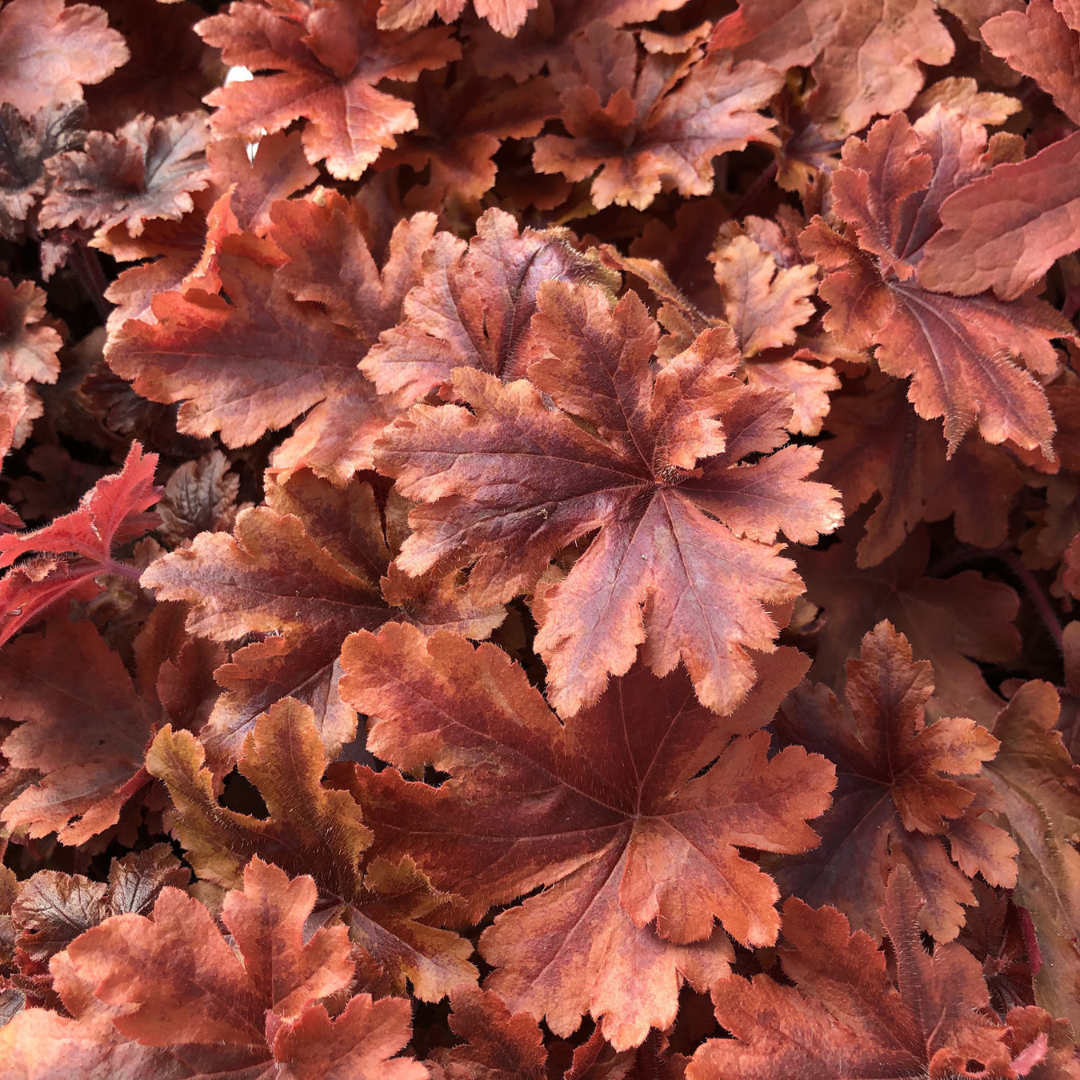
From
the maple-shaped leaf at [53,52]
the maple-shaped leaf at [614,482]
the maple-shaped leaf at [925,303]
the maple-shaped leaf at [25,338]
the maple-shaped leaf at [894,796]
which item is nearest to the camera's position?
the maple-shaped leaf at [614,482]

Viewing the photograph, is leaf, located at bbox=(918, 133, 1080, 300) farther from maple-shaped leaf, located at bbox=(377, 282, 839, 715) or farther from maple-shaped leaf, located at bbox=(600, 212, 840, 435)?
maple-shaped leaf, located at bbox=(377, 282, 839, 715)

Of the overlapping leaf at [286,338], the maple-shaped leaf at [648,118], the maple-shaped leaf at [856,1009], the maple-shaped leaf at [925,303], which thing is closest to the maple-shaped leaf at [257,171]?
the overlapping leaf at [286,338]

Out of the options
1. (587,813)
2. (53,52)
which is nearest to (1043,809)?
(587,813)

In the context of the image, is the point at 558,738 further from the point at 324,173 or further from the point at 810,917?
the point at 324,173

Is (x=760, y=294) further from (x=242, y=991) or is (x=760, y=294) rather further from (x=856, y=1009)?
(x=242, y=991)

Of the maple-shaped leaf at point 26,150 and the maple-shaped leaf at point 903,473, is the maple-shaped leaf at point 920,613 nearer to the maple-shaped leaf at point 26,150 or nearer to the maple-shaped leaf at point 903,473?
the maple-shaped leaf at point 903,473

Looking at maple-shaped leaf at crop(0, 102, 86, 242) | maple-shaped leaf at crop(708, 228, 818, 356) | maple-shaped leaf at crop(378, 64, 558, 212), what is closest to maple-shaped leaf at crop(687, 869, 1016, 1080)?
maple-shaped leaf at crop(708, 228, 818, 356)

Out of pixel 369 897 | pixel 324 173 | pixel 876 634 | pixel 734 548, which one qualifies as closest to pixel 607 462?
pixel 734 548
